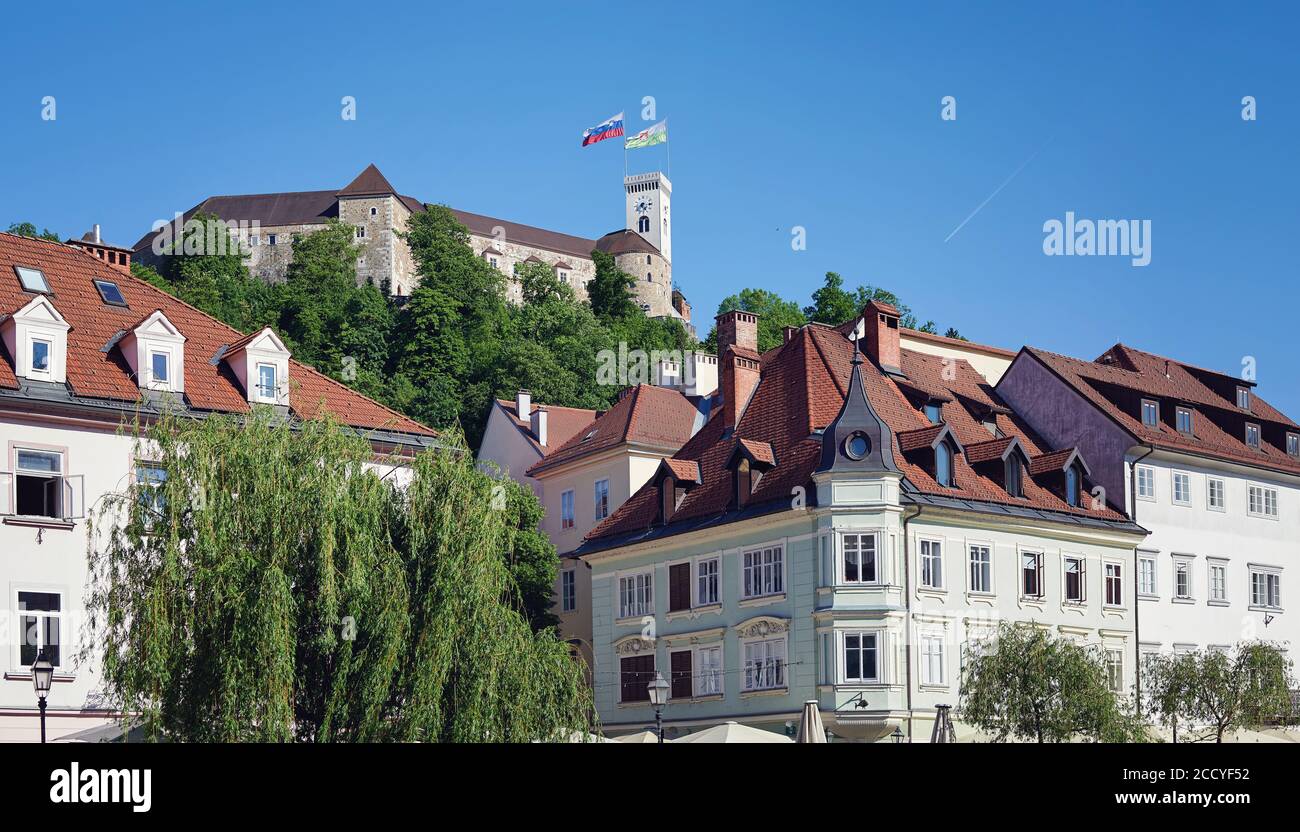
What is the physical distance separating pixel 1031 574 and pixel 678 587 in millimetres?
10582

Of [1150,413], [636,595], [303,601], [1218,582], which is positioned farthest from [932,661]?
[303,601]

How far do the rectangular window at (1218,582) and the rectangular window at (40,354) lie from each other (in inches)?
1470

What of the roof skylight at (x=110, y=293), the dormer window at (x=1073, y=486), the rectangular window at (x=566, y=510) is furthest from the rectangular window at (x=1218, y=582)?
the roof skylight at (x=110, y=293)

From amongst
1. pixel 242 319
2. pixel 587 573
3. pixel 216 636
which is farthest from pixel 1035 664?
pixel 242 319

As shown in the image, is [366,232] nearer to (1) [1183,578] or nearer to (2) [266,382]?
(1) [1183,578]

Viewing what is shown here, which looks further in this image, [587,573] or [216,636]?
[587,573]

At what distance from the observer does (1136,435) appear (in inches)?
2060

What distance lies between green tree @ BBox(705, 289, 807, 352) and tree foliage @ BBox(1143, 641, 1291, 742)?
74575 millimetres

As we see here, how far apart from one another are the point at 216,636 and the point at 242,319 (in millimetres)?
113942

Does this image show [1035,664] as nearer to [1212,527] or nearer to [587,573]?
[1212,527]

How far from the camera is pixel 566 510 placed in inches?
2520

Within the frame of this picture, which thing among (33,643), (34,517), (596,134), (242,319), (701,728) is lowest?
(701,728)

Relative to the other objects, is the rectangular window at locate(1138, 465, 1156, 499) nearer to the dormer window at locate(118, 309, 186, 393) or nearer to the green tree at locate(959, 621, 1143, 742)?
the green tree at locate(959, 621, 1143, 742)

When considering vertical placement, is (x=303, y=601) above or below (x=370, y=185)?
below
